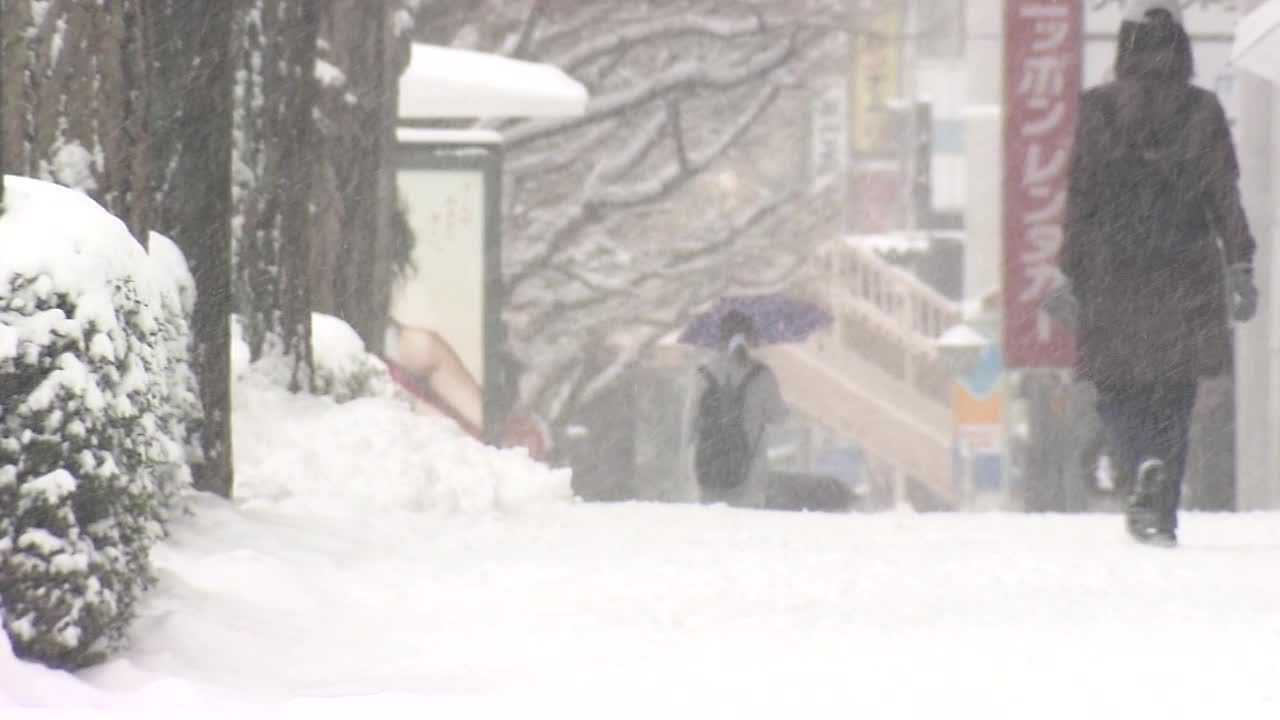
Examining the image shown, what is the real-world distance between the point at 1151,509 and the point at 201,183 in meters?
3.11

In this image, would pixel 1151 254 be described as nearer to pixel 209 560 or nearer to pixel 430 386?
pixel 209 560

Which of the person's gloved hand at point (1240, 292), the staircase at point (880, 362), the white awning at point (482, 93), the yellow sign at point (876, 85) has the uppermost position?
the white awning at point (482, 93)

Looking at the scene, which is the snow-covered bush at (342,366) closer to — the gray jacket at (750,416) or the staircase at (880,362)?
the gray jacket at (750,416)

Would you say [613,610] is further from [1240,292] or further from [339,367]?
[339,367]

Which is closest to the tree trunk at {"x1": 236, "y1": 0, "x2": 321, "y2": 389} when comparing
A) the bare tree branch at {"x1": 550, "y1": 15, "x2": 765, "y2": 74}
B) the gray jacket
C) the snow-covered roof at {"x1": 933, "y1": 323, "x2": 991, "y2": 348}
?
the gray jacket

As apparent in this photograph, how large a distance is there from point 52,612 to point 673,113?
1859 centimetres

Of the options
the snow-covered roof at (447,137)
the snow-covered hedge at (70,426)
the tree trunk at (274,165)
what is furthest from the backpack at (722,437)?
the snow-covered hedge at (70,426)

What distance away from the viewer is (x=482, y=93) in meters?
16.1

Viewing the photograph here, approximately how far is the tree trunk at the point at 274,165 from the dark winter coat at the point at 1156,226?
295 cm

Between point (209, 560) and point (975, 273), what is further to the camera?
point (975, 273)

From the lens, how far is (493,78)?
636 inches

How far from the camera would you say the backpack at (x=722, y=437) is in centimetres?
1412

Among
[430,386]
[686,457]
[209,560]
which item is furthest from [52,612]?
[430,386]

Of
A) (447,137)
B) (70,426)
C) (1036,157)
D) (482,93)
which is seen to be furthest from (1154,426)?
(1036,157)
